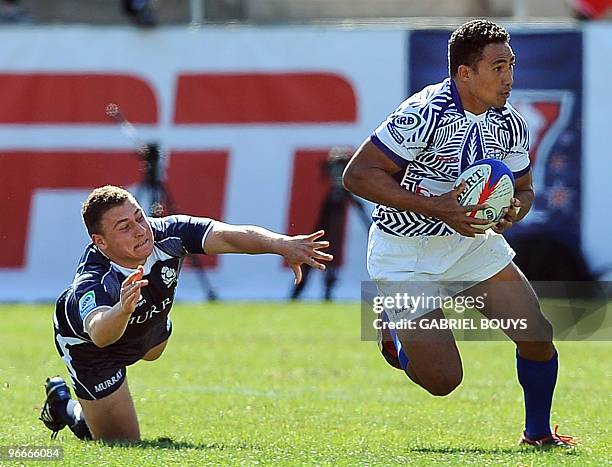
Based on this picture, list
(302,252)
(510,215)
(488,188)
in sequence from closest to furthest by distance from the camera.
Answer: (302,252) → (488,188) → (510,215)

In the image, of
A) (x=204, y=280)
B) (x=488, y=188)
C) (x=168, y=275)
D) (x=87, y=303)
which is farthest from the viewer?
(x=204, y=280)

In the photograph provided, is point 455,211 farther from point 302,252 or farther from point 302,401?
point 302,401

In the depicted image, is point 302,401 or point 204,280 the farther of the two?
point 204,280

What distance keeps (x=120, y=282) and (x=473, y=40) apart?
6.95ft

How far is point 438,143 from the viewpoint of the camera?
659cm

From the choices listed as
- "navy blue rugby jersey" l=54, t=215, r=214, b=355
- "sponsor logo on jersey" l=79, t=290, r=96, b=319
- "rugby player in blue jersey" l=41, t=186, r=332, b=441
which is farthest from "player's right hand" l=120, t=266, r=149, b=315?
"navy blue rugby jersey" l=54, t=215, r=214, b=355

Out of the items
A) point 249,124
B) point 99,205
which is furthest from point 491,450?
point 249,124

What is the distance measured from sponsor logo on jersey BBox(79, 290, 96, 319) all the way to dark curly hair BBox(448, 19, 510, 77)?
2121 mm

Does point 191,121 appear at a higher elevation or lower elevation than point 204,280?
higher

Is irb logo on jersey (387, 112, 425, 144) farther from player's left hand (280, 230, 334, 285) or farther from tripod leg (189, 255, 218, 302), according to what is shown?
tripod leg (189, 255, 218, 302)

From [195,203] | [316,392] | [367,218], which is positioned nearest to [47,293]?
[195,203]

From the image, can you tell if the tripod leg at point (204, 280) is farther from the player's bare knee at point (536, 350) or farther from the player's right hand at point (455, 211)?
the player's right hand at point (455, 211)

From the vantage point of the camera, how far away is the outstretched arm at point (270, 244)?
20.2ft

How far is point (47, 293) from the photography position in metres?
14.8
